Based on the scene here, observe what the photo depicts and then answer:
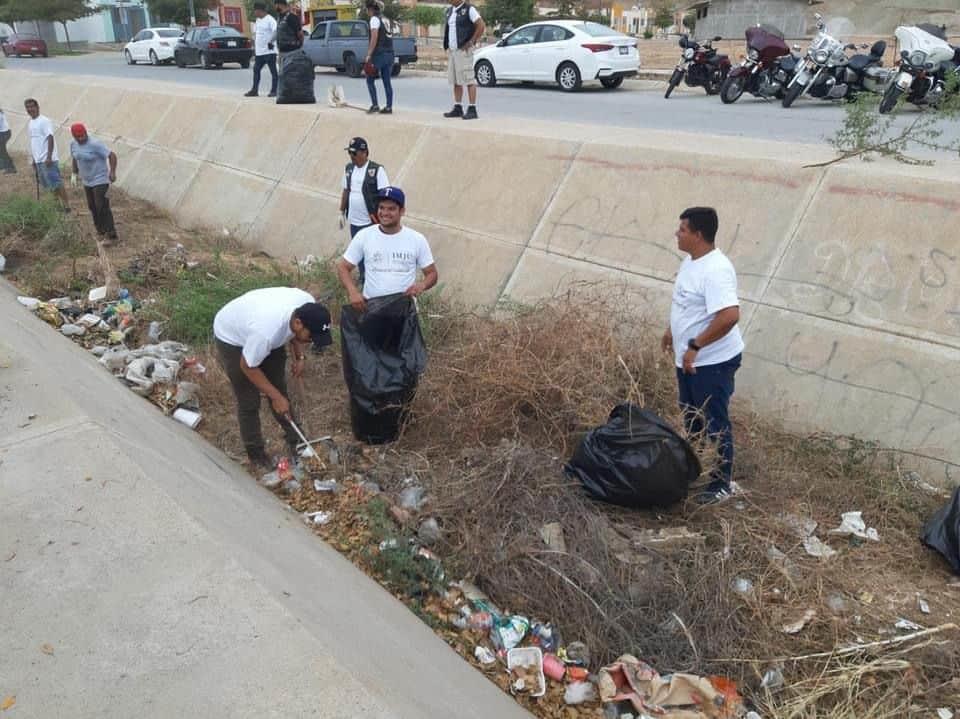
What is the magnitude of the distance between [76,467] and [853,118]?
5.89 meters

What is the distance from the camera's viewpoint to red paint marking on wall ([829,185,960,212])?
16.5 feet

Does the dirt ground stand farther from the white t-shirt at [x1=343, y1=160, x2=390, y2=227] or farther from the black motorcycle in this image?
the black motorcycle

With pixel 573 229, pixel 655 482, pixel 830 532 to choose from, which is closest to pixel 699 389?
pixel 655 482

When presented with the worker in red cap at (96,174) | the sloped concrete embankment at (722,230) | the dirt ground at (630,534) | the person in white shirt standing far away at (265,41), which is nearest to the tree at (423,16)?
the person in white shirt standing far away at (265,41)

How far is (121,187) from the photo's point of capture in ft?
38.7

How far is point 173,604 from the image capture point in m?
2.92

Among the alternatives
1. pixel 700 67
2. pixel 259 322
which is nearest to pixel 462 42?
pixel 259 322

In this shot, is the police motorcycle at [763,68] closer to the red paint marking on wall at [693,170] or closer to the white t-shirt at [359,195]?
the red paint marking on wall at [693,170]

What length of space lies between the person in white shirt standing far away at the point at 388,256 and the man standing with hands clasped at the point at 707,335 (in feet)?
5.81

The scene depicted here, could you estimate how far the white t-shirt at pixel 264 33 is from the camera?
11.2 meters

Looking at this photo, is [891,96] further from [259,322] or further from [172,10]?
[172,10]

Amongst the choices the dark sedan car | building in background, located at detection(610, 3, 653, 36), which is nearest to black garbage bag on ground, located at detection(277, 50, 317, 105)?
the dark sedan car

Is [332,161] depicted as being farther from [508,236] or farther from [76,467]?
[76,467]

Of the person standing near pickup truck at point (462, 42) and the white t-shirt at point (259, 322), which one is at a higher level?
the person standing near pickup truck at point (462, 42)
